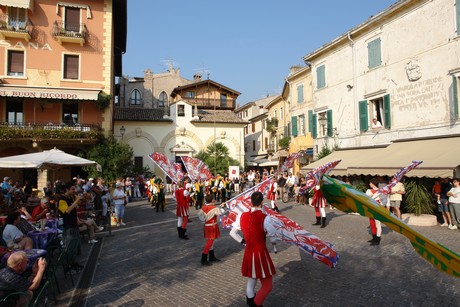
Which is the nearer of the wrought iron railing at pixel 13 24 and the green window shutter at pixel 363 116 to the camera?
the green window shutter at pixel 363 116

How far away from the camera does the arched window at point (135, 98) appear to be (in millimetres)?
46156

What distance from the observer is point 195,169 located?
1639cm

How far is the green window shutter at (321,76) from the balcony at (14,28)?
823 inches

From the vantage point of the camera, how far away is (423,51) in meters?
15.6

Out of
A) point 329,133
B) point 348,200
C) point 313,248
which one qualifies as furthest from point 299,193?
point 348,200

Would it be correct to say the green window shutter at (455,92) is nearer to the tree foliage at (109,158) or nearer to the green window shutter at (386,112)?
the green window shutter at (386,112)

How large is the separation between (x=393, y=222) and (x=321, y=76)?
21.6 meters

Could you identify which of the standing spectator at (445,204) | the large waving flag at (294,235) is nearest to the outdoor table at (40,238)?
the large waving flag at (294,235)

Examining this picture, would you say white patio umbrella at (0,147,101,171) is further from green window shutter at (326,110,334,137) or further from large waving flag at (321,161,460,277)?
green window shutter at (326,110,334,137)

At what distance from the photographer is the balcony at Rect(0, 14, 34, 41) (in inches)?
907

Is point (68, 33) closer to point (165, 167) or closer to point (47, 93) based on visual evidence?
point (47, 93)

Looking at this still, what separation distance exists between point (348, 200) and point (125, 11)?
2994cm

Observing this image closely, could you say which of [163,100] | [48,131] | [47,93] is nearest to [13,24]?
[47,93]

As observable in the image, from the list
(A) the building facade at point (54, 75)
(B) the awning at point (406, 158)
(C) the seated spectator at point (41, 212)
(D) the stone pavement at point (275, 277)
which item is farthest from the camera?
(A) the building facade at point (54, 75)
